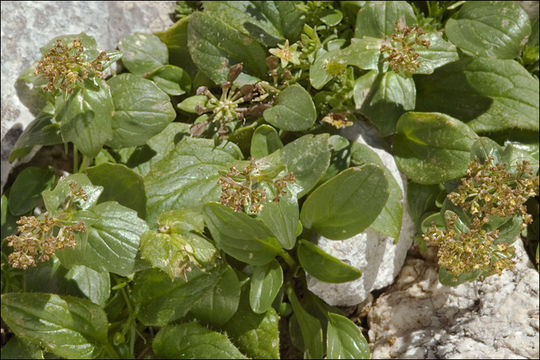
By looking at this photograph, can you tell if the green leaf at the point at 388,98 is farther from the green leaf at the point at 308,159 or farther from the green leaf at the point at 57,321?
the green leaf at the point at 57,321

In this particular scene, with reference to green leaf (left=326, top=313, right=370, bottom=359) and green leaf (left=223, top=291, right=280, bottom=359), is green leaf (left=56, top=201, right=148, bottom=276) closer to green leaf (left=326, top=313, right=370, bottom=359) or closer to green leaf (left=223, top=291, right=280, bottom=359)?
green leaf (left=223, top=291, right=280, bottom=359)

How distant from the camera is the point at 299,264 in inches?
174

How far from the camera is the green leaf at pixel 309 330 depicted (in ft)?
13.9

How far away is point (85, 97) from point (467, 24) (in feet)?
8.83

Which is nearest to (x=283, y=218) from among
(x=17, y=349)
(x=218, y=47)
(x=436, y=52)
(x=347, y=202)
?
(x=347, y=202)

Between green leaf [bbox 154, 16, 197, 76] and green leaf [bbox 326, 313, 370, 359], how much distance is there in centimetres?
230

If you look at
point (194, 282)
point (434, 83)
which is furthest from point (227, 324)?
point (434, 83)

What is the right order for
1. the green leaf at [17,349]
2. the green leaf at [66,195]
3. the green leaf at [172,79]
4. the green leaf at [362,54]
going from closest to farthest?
the green leaf at [66,195], the green leaf at [362,54], the green leaf at [17,349], the green leaf at [172,79]

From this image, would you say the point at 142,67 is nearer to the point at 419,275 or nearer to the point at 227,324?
the point at 227,324

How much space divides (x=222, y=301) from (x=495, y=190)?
1.87m

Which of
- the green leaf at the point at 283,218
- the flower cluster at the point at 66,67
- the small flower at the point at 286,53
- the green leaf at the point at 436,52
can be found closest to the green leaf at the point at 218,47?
the small flower at the point at 286,53

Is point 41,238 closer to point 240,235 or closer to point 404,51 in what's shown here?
point 240,235

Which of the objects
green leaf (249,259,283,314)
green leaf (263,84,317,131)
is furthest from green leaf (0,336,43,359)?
green leaf (263,84,317,131)

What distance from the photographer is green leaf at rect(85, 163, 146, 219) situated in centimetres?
402
